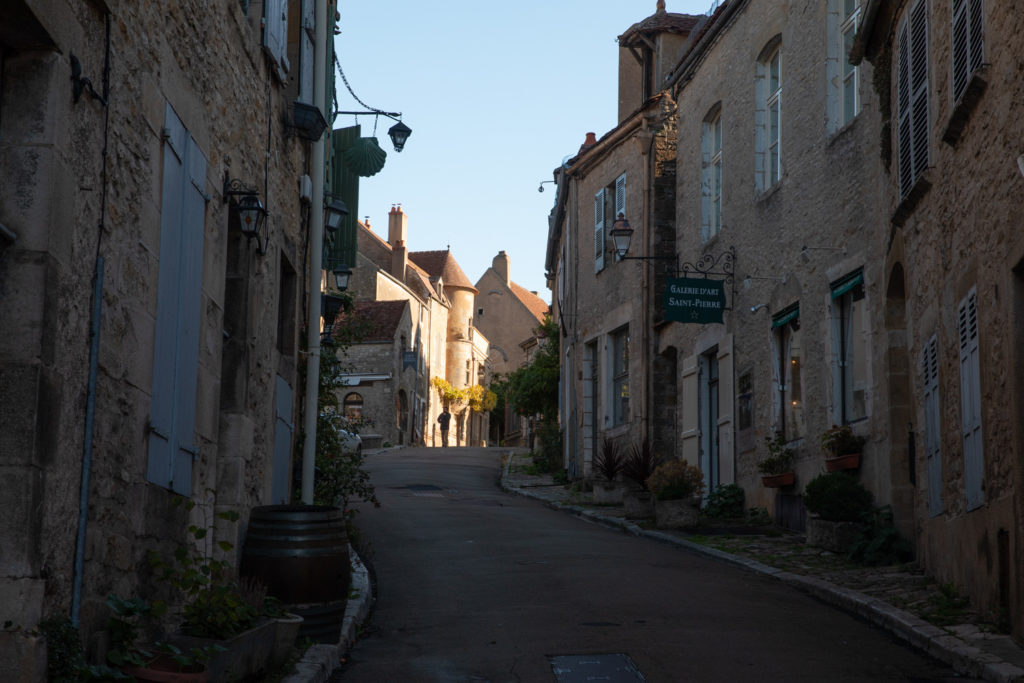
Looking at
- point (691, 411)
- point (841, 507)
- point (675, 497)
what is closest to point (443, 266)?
point (691, 411)

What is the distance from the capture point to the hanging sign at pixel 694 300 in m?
15.1

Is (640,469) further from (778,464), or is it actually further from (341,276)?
(341,276)

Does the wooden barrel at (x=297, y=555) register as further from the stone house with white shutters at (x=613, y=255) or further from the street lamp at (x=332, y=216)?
the stone house with white shutters at (x=613, y=255)

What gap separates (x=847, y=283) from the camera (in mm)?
12164

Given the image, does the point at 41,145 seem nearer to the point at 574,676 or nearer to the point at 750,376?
the point at 574,676

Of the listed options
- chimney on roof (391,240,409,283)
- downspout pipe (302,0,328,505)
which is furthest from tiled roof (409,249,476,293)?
downspout pipe (302,0,328,505)

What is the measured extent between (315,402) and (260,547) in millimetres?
3353

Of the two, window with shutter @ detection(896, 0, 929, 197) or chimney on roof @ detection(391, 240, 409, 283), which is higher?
chimney on roof @ detection(391, 240, 409, 283)

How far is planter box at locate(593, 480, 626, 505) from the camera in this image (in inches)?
717

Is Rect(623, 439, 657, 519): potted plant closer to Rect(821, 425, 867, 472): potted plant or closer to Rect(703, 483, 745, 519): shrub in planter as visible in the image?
Rect(703, 483, 745, 519): shrub in planter

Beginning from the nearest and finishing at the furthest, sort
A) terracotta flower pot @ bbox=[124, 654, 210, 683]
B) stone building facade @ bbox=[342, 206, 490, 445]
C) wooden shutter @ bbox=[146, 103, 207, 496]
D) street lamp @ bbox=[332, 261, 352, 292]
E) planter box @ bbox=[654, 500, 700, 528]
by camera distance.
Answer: terracotta flower pot @ bbox=[124, 654, 210, 683] → wooden shutter @ bbox=[146, 103, 207, 496] → planter box @ bbox=[654, 500, 700, 528] → street lamp @ bbox=[332, 261, 352, 292] → stone building facade @ bbox=[342, 206, 490, 445]

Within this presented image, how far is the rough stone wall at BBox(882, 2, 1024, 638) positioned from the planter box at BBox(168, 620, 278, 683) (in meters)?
4.03

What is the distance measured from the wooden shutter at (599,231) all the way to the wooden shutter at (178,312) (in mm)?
15213

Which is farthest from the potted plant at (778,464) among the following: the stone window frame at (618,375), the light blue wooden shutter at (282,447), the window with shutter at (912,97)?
the stone window frame at (618,375)
